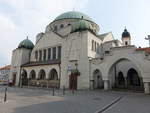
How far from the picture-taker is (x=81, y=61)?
25984 mm

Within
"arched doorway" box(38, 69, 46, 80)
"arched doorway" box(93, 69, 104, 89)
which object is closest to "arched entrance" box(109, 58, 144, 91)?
"arched doorway" box(93, 69, 104, 89)

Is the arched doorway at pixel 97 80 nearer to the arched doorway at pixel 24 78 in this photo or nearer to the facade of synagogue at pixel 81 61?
the facade of synagogue at pixel 81 61

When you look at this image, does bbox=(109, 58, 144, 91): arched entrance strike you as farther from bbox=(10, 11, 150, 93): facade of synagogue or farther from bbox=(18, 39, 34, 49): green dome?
bbox=(18, 39, 34, 49): green dome

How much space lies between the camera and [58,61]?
30156 millimetres

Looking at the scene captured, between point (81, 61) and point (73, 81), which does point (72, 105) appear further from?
point (73, 81)

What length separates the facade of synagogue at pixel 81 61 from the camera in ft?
73.6

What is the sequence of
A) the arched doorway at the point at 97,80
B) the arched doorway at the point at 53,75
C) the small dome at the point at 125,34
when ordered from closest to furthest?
the arched doorway at the point at 97,80 < the arched doorway at the point at 53,75 < the small dome at the point at 125,34

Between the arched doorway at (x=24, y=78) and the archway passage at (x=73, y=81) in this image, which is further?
the arched doorway at (x=24, y=78)

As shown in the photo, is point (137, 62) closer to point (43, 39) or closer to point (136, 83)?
point (136, 83)

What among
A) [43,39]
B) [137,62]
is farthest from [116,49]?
[43,39]

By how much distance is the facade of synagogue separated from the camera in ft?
73.6

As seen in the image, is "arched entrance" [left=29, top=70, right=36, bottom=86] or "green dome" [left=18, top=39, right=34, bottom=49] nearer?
"arched entrance" [left=29, top=70, right=36, bottom=86]

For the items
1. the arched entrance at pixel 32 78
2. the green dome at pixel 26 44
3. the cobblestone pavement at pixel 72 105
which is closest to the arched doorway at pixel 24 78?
the arched entrance at pixel 32 78

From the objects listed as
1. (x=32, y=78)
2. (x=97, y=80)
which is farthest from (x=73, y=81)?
(x=32, y=78)
